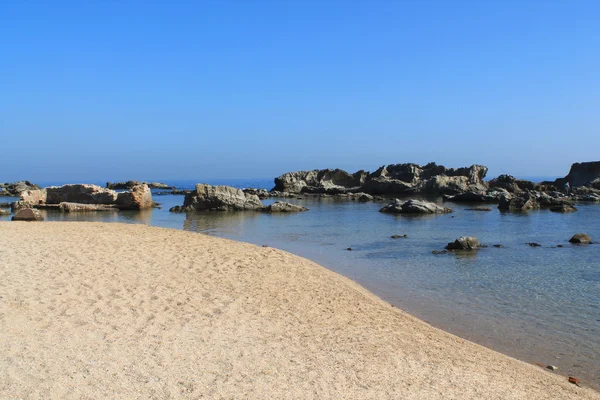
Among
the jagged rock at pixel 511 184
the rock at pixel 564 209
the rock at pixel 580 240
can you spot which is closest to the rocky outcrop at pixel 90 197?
the rock at pixel 580 240

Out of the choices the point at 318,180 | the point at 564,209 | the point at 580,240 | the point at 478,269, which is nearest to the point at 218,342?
the point at 478,269

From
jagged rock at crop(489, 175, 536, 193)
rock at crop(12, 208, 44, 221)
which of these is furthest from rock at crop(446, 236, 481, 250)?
jagged rock at crop(489, 175, 536, 193)

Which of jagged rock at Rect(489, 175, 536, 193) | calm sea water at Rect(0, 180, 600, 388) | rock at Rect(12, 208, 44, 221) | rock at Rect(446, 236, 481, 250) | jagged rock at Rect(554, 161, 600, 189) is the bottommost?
calm sea water at Rect(0, 180, 600, 388)

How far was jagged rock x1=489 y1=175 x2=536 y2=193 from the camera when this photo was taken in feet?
192

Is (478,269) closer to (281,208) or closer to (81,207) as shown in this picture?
(281,208)

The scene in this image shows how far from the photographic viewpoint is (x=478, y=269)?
1614 cm

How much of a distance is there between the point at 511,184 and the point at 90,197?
45322mm

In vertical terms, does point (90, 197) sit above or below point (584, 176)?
below

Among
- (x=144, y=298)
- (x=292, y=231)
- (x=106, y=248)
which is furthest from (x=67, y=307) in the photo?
(x=292, y=231)

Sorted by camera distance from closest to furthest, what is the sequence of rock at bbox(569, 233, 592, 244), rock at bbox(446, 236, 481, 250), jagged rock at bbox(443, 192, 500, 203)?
rock at bbox(446, 236, 481, 250) < rock at bbox(569, 233, 592, 244) < jagged rock at bbox(443, 192, 500, 203)

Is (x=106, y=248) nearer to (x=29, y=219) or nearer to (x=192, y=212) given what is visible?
(x=29, y=219)

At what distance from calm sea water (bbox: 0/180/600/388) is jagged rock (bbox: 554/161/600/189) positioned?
97.5 ft

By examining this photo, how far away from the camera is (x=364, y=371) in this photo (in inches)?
263

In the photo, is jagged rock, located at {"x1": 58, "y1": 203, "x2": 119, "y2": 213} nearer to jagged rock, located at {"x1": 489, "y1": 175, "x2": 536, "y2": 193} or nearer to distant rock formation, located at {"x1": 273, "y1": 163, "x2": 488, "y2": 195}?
distant rock formation, located at {"x1": 273, "y1": 163, "x2": 488, "y2": 195}
